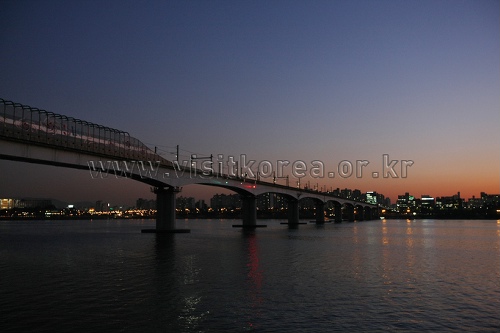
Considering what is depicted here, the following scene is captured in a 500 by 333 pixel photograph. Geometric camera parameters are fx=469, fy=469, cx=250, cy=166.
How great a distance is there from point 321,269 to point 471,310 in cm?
1374

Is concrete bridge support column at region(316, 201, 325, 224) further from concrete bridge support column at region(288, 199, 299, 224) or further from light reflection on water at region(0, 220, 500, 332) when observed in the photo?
light reflection on water at region(0, 220, 500, 332)

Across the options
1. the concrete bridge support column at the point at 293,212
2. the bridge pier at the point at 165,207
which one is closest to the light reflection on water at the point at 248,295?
the bridge pier at the point at 165,207

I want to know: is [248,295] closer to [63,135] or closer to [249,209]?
[63,135]

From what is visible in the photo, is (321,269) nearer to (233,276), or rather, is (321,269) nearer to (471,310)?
(233,276)

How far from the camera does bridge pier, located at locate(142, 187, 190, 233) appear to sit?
73375 millimetres

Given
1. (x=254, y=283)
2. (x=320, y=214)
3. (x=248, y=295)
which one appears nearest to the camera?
(x=248, y=295)

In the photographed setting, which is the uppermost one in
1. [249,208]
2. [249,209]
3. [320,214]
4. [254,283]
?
[249,208]

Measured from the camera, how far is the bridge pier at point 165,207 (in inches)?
2889

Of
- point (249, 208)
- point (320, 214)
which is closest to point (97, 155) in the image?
point (249, 208)

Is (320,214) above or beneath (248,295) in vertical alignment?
above

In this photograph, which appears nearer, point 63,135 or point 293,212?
point 63,135

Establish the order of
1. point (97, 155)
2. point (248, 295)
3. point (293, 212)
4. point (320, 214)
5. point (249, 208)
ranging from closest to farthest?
point (248, 295) < point (97, 155) < point (249, 208) < point (293, 212) < point (320, 214)

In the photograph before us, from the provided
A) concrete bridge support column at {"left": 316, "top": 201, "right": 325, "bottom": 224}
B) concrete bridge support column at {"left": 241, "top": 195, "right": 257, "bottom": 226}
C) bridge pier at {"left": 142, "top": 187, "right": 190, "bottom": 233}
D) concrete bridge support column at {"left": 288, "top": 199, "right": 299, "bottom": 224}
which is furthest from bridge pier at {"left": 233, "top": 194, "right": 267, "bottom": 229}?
concrete bridge support column at {"left": 316, "top": 201, "right": 325, "bottom": 224}

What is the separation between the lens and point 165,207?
7425cm
